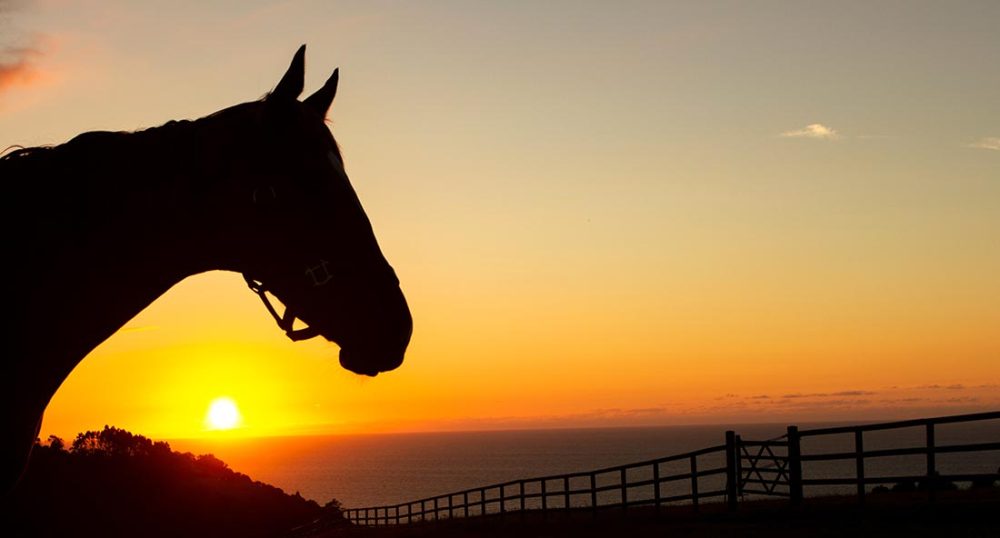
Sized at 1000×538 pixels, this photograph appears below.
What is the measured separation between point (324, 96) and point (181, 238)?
0.64 meters

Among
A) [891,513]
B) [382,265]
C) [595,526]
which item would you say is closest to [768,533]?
[891,513]

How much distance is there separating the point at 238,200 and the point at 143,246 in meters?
0.31

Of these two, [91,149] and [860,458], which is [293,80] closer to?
[91,149]

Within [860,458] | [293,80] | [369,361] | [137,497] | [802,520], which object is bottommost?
[137,497]

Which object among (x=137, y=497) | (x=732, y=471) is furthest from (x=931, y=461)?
(x=137, y=497)

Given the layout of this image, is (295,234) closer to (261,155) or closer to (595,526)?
(261,155)

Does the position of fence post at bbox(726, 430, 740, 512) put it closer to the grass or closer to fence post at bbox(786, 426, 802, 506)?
the grass

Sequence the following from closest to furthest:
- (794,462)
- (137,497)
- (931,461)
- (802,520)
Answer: (931,461) < (802,520) < (794,462) < (137,497)

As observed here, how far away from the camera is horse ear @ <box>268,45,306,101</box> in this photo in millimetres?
3076

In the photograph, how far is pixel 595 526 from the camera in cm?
2386

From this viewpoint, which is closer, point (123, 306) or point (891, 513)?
point (123, 306)

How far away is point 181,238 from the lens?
3139 millimetres

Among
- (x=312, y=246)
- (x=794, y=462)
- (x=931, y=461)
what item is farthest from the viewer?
(x=794, y=462)

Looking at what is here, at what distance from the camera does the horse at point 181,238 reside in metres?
3.00
